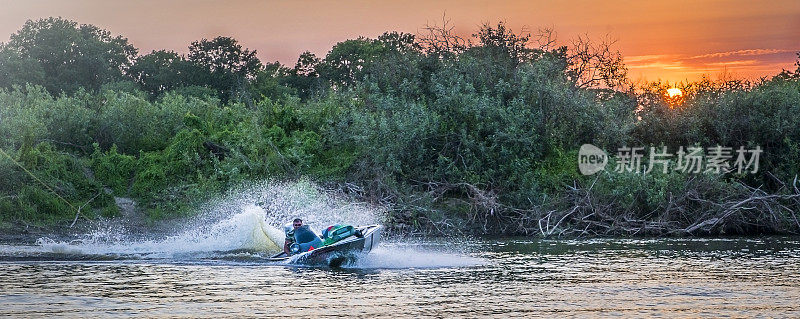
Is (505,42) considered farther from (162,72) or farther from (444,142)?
(162,72)

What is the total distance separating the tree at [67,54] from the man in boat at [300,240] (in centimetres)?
4624

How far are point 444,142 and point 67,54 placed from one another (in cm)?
4304

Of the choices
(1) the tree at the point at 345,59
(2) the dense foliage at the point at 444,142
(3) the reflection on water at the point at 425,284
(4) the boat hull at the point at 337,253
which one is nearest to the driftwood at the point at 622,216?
(2) the dense foliage at the point at 444,142

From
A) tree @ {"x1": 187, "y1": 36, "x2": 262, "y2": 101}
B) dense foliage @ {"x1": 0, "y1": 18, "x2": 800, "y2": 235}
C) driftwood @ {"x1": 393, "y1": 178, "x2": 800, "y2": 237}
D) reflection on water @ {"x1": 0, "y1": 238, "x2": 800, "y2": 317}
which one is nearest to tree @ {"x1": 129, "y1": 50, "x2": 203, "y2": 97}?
tree @ {"x1": 187, "y1": 36, "x2": 262, "y2": 101}

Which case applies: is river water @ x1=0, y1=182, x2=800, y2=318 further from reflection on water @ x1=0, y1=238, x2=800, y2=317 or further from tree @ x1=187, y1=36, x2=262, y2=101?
tree @ x1=187, y1=36, x2=262, y2=101

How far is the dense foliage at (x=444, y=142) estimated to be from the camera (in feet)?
104

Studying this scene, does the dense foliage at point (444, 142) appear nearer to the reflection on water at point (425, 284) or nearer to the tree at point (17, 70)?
the reflection on water at point (425, 284)

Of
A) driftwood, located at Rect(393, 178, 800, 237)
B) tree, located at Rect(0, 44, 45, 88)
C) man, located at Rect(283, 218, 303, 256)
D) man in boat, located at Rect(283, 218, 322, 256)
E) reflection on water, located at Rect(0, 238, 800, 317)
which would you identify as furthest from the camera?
tree, located at Rect(0, 44, 45, 88)

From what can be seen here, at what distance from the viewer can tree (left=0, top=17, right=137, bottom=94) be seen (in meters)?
67.5

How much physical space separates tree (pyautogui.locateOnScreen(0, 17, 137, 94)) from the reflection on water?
45.1 metres

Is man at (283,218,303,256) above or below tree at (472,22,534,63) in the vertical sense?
below

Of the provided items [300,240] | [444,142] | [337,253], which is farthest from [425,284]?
[444,142]

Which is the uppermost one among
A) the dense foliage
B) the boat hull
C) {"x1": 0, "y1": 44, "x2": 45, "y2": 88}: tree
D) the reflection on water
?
{"x1": 0, "y1": 44, "x2": 45, "y2": 88}: tree

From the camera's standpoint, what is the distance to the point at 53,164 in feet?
109
